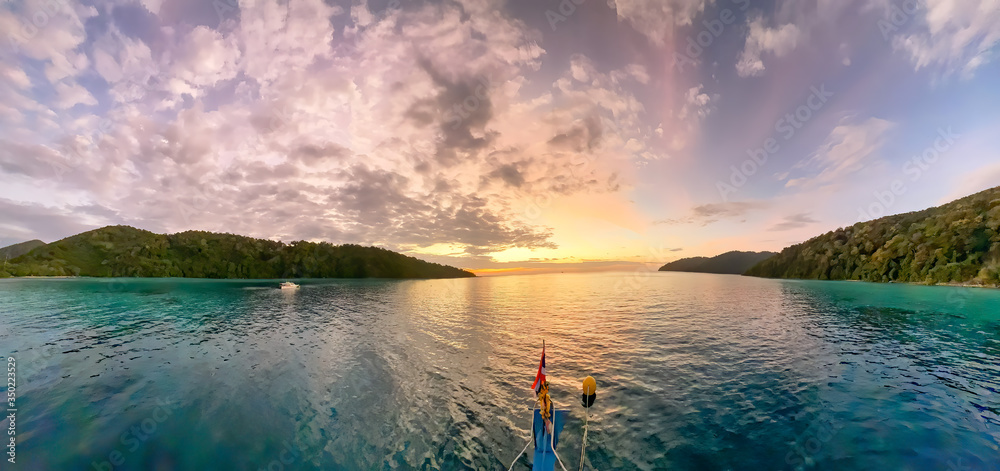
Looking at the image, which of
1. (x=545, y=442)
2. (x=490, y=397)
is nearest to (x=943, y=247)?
(x=490, y=397)

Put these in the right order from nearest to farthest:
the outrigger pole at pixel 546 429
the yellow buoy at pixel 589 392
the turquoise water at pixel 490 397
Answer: the outrigger pole at pixel 546 429 < the yellow buoy at pixel 589 392 < the turquoise water at pixel 490 397

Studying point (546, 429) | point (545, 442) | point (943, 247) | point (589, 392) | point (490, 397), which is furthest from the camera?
point (943, 247)

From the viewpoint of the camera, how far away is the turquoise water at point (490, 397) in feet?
54.7

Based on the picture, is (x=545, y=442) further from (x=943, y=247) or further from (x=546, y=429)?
(x=943, y=247)

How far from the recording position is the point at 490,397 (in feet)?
78.3

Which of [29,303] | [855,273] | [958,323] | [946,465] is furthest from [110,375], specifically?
[855,273]

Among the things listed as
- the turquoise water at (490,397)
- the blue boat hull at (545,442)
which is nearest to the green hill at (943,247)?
the turquoise water at (490,397)

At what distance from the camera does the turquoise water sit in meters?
16.7

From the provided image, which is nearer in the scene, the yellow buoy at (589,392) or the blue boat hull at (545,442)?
the blue boat hull at (545,442)

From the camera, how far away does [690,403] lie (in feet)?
72.9

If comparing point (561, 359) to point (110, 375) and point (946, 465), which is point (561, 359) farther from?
point (110, 375)

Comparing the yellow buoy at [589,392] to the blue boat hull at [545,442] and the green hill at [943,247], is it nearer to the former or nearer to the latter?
the blue boat hull at [545,442]

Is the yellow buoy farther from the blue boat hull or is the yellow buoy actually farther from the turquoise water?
the turquoise water

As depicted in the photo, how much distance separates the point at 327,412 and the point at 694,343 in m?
39.4
